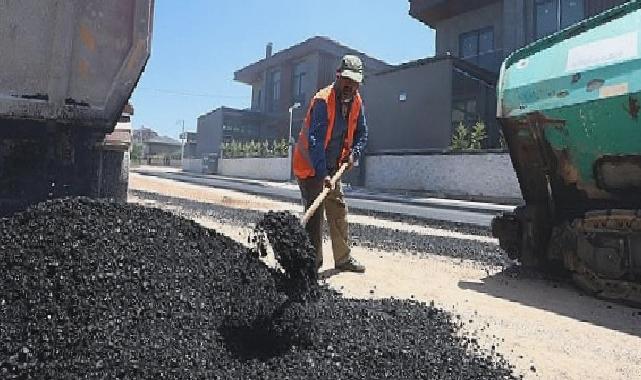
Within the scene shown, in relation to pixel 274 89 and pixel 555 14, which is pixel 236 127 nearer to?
pixel 274 89

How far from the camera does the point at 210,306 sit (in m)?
2.59

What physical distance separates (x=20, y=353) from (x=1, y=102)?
2.55 m

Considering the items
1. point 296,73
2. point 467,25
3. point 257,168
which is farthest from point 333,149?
point 296,73

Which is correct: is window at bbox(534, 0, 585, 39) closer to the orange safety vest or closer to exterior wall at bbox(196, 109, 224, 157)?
the orange safety vest

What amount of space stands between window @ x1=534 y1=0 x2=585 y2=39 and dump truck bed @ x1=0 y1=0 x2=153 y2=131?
716 inches

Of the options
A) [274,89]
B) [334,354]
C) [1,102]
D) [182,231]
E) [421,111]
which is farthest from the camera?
[274,89]

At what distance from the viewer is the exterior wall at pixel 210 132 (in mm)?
38566

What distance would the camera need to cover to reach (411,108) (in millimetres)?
20781

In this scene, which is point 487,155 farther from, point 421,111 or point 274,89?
point 274,89

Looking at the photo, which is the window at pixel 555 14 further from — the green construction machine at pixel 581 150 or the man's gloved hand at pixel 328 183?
the man's gloved hand at pixel 328 183

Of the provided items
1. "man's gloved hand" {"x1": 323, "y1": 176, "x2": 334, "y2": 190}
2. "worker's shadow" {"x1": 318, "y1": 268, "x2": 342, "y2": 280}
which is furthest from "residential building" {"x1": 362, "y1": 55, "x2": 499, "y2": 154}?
"man's gloved hand" {"x1": 323, "y1": 176, "x2": 334, "y2": 190}

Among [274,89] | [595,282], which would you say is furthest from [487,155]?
[274,89]

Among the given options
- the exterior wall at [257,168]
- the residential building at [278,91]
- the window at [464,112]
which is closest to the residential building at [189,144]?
the residential building at [278,91]

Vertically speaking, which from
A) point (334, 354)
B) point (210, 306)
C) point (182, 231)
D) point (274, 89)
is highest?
point (274, 89)
